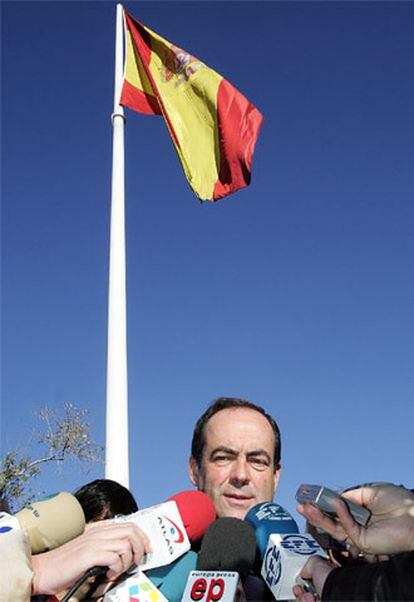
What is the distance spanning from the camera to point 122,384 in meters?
11.1

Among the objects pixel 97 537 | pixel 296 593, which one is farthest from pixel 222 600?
pixel 97 537

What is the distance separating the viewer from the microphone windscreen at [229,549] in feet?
8.48

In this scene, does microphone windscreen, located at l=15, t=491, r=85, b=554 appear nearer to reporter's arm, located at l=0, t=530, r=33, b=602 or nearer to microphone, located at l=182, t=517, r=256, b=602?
reporter's arm, located at l=0, t=530, r=33, b=602

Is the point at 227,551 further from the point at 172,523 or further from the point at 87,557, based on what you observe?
the point at 87,557

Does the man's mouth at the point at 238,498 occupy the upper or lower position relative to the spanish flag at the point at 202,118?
lower

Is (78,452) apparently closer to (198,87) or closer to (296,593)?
(198,87)

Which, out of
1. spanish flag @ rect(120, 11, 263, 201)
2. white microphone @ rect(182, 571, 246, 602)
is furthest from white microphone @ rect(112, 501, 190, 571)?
spanish flag @ rect(120, 11, 263, 201)

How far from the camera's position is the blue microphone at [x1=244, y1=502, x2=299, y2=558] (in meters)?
2.67

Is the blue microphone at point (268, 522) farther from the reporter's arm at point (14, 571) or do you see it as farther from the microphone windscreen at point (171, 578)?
the reporter's arm at point (14, 571)

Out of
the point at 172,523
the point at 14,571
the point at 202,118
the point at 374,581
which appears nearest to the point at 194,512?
the point at 172,523

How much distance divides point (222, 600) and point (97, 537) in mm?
433

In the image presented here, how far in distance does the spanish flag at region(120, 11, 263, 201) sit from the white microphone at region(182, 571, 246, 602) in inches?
365

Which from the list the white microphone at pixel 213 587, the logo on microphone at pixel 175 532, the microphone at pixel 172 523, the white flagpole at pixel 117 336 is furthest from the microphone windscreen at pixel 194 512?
the white flagpole at pixel 117 336

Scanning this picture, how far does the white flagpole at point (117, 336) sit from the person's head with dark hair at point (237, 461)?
6.73 meters
